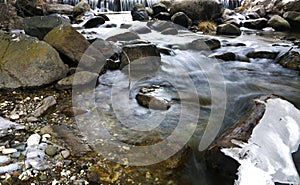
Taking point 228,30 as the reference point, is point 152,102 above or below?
below

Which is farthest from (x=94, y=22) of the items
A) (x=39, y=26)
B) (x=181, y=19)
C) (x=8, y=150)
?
(x=8, y=150)

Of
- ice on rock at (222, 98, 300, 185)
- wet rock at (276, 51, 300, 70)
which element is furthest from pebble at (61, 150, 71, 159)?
wet rock at (276, 51, 300, 70)

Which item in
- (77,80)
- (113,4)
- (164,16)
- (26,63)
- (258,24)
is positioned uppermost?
(113,4)

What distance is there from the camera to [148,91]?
4551 mm

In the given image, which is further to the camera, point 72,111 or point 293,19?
point 293,19

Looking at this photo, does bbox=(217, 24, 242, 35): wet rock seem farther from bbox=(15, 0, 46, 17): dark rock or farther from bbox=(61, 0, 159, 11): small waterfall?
bbox=(15, 0, 46, 17): dark rock

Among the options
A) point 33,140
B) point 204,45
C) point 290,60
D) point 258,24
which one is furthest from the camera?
point 258,24

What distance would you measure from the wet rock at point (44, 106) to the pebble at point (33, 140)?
59 cm

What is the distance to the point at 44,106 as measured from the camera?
3.71 m

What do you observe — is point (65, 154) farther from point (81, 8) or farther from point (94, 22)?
point (81, 8)

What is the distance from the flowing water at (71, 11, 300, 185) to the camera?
3129 millimetres

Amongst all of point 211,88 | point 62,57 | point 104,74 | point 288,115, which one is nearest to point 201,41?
point 211,88

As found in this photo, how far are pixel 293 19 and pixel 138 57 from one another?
405 inches

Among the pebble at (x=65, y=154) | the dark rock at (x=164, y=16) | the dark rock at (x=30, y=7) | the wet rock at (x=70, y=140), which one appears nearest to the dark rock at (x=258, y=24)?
the dark rock at (x=164, y=16)
